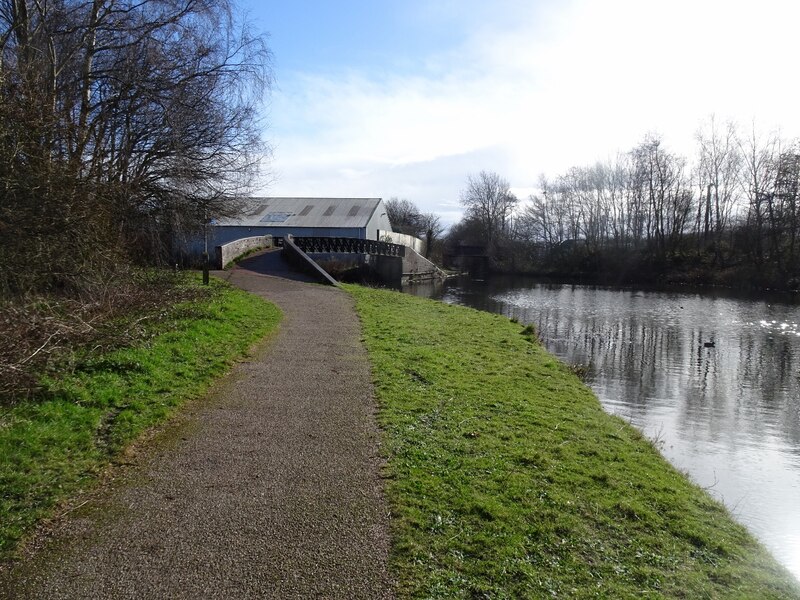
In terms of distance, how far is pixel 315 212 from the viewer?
48250mm

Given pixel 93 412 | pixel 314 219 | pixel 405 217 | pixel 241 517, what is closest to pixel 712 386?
pixel 241 517

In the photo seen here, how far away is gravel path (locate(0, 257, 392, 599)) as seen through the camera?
334 centimetres

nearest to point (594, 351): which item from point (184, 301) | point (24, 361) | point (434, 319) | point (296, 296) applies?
point (434, 319)

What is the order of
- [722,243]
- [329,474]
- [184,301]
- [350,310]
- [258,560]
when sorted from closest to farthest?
[258,560] → [329,474] → [184,301] → [350,310] → [722,243]

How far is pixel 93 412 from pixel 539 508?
4239mm

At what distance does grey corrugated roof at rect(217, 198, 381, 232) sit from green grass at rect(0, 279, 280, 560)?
122 feet

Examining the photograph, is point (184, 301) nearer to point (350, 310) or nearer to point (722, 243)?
point (350, 310)

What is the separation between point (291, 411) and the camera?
21.7ft

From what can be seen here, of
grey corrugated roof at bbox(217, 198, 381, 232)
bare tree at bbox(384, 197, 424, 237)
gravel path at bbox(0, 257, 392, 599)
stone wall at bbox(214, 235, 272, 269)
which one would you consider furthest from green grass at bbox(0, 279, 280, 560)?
bare tree at bbox(384, 197, 424, 237)

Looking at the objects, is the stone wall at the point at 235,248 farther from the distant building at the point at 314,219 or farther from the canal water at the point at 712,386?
the distant building at the point at 314,219

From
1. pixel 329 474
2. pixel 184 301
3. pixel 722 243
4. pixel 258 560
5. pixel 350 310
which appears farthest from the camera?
pixel 722 243

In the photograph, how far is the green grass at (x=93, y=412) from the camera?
4168 mm

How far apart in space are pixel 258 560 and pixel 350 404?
11.3 ft

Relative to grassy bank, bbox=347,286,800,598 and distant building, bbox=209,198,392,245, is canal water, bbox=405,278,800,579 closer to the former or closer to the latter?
grassy bank, bbox=347,286,800,598
